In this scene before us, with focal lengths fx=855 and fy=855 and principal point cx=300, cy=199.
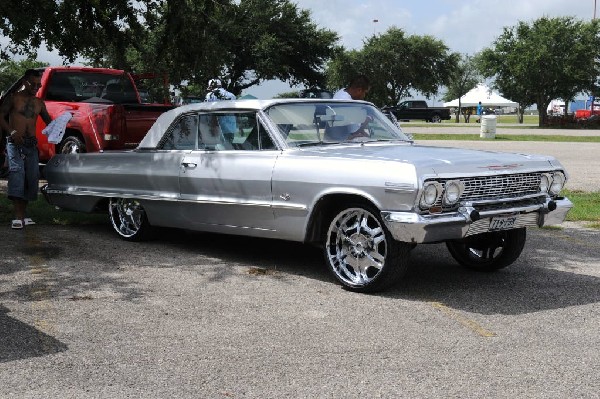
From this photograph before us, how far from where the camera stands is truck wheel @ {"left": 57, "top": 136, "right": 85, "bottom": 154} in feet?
41.7

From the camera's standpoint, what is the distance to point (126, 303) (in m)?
6.24

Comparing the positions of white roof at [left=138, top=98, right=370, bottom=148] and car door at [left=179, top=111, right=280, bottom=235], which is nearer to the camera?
car door at [left=179, top=111, right=280, bottom=235]

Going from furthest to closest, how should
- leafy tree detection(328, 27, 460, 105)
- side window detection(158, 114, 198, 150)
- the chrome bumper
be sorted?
leafy tree detection(328, 27, 460, 105), side window detection(158, 114, 198, 150), the chrome bumper

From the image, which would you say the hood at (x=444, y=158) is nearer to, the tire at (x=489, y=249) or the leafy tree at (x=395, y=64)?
the tire at (x=489, y=249)

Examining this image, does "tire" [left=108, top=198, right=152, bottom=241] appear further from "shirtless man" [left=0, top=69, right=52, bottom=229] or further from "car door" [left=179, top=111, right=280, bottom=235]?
"shirtless man" [left=0, top=69, right=52, bottom=229]

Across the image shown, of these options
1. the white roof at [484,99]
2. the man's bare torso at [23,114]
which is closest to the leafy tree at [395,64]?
the white roof at [484,99]

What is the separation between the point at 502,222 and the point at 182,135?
11.0 feet

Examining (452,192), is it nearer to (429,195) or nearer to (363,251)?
(429,195)

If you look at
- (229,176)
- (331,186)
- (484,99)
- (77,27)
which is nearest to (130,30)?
(77,27)

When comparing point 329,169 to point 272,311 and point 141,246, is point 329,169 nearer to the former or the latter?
point 272,311

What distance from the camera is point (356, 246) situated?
6.61m

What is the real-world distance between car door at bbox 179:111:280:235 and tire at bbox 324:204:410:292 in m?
0.69

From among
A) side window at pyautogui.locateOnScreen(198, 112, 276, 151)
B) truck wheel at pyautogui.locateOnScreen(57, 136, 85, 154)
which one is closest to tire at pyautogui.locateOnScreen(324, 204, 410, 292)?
side window at pyautogui.locateOnScreen(198, 112, 276, 151)

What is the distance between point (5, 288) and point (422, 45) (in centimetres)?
7006
